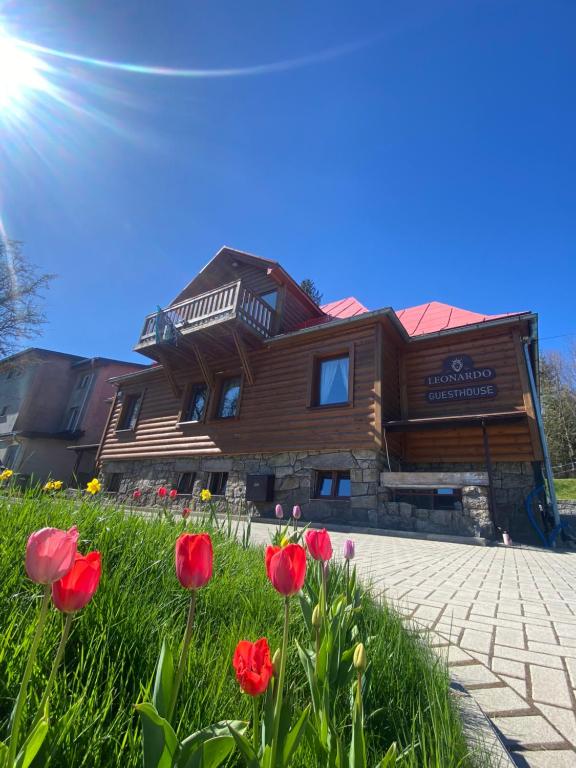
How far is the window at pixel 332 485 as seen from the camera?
29.5 ft

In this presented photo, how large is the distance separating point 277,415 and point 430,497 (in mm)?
4565

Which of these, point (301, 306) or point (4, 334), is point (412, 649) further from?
point (4, 334)

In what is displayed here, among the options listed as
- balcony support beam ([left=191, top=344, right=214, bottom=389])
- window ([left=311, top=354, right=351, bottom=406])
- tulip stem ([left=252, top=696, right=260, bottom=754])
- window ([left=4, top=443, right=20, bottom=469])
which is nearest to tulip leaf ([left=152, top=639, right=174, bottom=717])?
tulip stem ([left=252, top=696, right=260, bottom=754])

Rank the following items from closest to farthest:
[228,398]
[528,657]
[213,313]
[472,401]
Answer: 1. [528,657]
2. [472,401]
3. [213,313]
4. [228,398]

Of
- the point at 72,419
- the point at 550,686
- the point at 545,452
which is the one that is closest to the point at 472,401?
the point at 545,452

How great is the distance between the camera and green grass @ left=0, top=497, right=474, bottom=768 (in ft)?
2.98

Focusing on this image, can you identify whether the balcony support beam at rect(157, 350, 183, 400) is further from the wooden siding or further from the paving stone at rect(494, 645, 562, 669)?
the paving stone at rect(494, 645, 562, 669)

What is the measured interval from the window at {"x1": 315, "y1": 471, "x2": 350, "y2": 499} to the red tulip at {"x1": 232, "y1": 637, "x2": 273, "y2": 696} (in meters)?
8.48

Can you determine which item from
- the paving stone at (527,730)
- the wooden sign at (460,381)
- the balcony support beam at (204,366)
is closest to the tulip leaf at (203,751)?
the paving stone at (527,730)

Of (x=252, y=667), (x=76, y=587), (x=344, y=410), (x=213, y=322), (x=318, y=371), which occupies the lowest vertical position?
(x=252, y=667)

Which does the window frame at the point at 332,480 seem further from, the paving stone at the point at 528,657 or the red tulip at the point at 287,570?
the red tulip at the point at 287,570

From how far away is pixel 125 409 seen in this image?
15.8 meters

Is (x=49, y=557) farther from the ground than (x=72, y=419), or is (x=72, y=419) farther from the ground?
(x=72, y=419)

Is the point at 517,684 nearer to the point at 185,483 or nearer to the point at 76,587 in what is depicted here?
the point at 76,587
